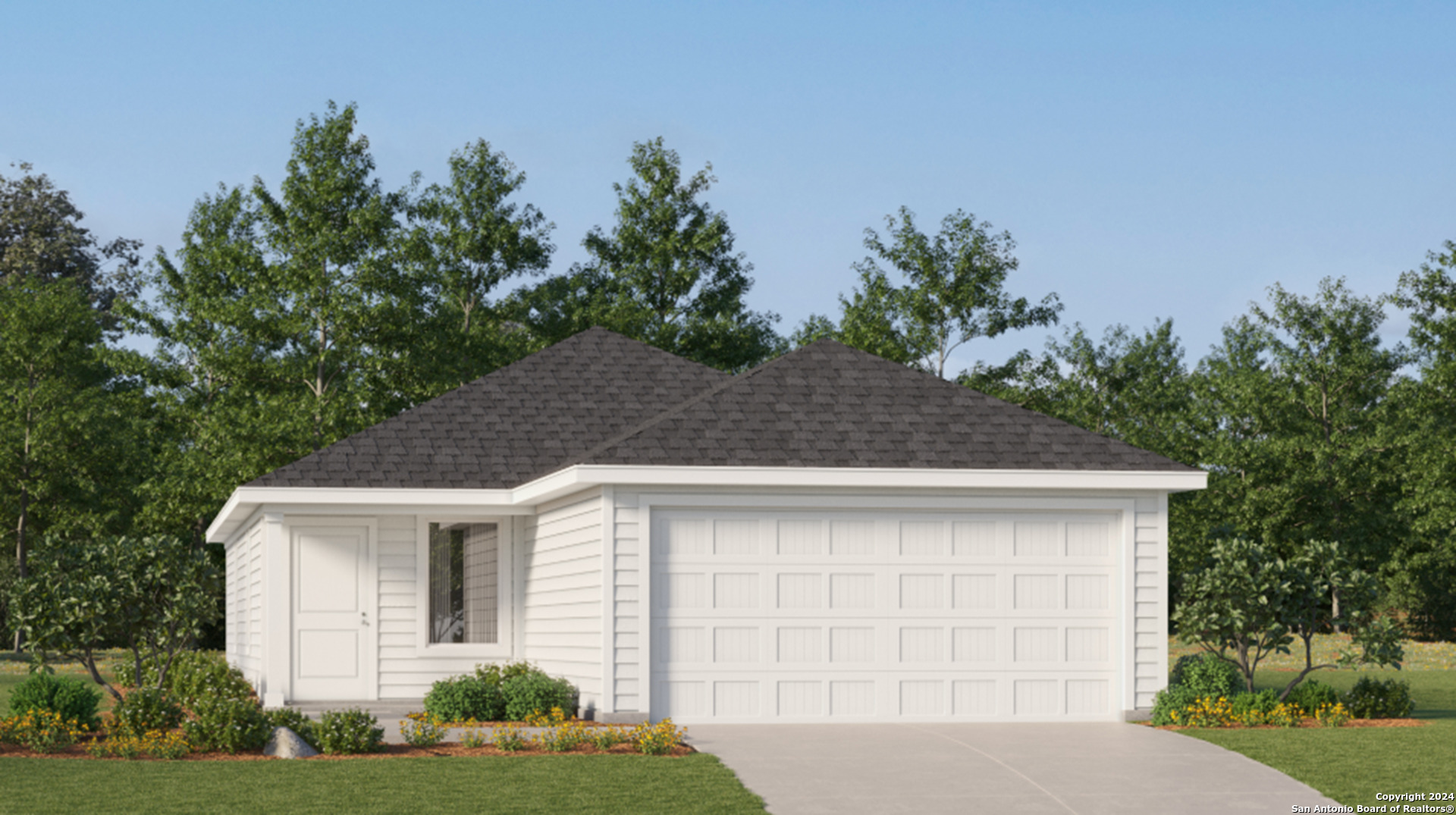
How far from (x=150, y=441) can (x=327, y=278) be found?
13.0 m

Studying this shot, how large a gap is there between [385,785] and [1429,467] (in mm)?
34845

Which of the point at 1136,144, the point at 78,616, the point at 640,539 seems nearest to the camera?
the point at 640,539

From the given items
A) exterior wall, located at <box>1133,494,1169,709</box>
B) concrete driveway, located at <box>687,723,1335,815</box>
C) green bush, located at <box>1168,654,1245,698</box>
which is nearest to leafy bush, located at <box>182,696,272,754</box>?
concrete driveway, located at <box>687,723,1335,815</box>

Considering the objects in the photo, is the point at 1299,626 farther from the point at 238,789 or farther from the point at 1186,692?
the point at 238,789


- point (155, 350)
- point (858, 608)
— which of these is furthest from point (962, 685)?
point (155, 350)

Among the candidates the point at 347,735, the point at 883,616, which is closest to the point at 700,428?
the point at 883,616

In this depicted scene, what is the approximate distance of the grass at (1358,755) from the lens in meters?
12.0

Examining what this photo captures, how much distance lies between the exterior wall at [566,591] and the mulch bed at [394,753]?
199cm

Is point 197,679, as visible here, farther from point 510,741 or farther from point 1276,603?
point 1276,603

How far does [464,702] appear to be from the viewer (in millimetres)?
16188

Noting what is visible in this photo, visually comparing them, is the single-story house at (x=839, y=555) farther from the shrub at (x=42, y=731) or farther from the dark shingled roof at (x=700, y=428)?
the shrub at (x=42, y=731)

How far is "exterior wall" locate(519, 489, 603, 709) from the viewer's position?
639 inches

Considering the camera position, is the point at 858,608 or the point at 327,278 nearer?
the point at 858,608

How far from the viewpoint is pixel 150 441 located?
133ft
